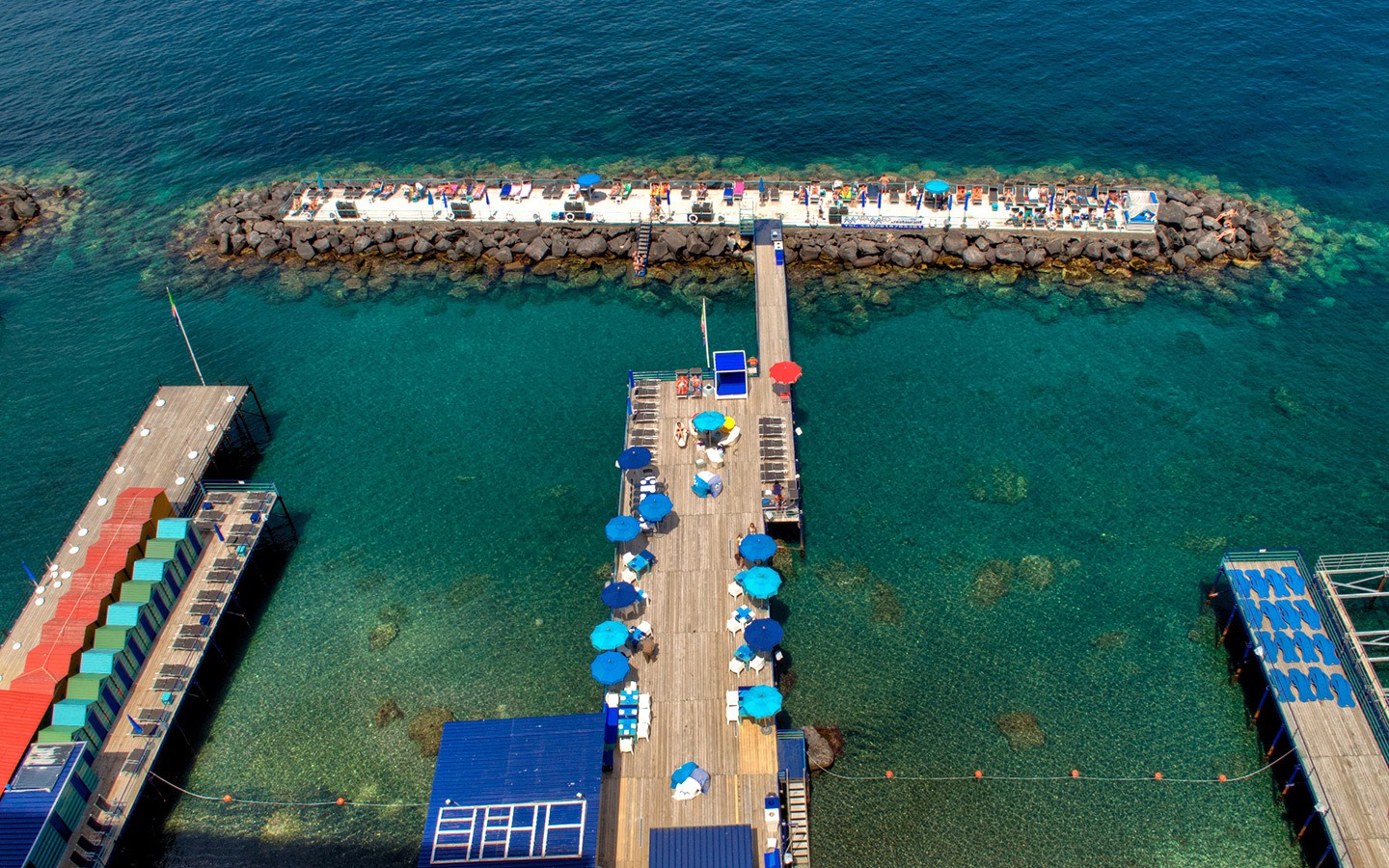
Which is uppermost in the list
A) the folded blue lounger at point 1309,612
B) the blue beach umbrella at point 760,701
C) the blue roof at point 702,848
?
the blue beach umbrella at point 760,701

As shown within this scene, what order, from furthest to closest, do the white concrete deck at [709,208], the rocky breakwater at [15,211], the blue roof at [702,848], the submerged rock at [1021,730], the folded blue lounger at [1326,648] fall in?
the rocky breakwater at [15,211] < the white concrete deck at [709,208] < the submerged rock at [1021,730] < the folded blue lounger at [1326,648] < the blue roof at [702,848]

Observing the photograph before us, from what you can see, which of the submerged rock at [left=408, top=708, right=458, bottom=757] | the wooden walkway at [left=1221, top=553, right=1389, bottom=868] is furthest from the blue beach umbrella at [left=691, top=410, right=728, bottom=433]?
the wooden walkway at [left=1221, top=553, right=1389, bottom=868]

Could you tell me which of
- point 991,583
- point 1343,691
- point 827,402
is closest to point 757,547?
point 991,583

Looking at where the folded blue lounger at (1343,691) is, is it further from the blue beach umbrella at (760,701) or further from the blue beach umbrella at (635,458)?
the blue beach umbrella at (635,458)

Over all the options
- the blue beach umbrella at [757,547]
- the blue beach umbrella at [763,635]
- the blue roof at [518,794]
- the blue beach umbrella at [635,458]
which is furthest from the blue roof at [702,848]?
the blue beach umbrella at [635,458]

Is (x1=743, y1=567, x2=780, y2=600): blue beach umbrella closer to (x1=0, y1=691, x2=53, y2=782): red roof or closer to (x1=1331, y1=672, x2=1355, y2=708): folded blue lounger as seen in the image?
(x1=1331, y1=672, x2=1355, y2=708): folded blue lounger

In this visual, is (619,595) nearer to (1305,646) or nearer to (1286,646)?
(1286,646)

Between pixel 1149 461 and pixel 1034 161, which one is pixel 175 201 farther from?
pixel 1149 461

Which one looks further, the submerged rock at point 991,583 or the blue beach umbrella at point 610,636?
the submerged rock at point 991,583
